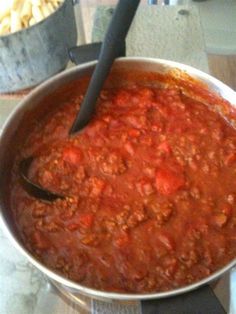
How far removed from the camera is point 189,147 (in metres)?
0.91

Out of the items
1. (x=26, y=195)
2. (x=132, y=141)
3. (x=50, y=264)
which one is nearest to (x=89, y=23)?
(x=132, y=141)

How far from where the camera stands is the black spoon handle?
2.30 ft

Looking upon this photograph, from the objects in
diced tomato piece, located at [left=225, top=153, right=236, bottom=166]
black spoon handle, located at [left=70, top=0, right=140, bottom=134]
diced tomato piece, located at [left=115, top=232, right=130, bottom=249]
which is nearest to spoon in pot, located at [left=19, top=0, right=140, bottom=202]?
black spoon handle, located at [left=70, top=0, right=140, bottom=134]

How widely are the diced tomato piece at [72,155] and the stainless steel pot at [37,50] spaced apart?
0.22 m

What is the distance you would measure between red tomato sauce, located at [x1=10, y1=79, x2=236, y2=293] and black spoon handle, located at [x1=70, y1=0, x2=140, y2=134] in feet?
0.12

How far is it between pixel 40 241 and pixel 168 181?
0.27m

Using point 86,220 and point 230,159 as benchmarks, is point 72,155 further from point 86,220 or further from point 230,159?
point 230,159

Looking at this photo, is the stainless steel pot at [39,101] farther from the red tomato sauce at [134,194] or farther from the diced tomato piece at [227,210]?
the diced tomato piece at [227,210]

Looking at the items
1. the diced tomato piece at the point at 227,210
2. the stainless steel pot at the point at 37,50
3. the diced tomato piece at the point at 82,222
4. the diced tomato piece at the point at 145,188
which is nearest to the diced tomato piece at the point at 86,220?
the diced tomato piece at the point at 82,222

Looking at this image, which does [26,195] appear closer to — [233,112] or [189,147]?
[189,147]

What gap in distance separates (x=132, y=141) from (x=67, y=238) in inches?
9.7

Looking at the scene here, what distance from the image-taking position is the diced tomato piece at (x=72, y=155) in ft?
2.90

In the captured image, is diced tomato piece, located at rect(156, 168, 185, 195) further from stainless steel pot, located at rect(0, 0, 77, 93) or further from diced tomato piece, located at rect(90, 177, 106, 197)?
stainless steel pot, located at rect(0, 0, 77, 93)

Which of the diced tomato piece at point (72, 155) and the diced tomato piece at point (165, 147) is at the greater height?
the diced tomato piece at point (72, 155)
